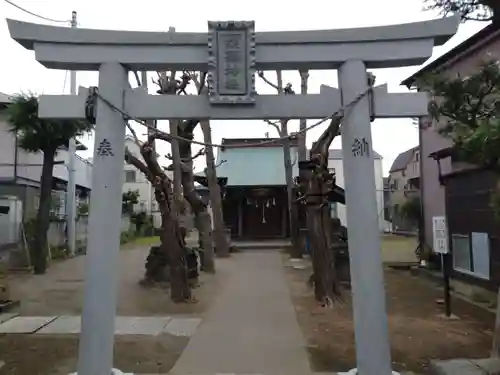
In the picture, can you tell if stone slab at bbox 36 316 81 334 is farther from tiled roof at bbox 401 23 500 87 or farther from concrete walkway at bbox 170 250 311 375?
tiled roof at bbox 401 23 500 87

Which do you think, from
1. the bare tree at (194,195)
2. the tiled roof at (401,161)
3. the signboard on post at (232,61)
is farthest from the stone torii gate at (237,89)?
the tiled roof at (401,161)

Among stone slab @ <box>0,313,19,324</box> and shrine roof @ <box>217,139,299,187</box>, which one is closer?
stone slab @ <box>0,313,19,324</box>

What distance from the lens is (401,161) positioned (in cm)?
5034

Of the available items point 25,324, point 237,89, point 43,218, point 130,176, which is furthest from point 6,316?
point 130,176

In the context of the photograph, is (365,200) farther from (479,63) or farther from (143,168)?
(143,168)

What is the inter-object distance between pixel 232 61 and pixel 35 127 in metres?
13.1

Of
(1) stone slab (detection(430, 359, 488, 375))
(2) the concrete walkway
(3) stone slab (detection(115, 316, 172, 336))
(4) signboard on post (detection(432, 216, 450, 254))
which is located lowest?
(2) the concrete walkway

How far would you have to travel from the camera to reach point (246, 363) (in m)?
7.12

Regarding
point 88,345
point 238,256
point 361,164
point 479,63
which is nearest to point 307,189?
point 479,63

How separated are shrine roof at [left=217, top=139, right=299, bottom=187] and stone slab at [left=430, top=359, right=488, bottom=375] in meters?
24.9

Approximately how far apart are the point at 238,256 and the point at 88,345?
1907 cm

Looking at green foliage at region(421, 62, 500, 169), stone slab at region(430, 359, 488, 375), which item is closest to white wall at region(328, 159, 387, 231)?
green foliage at region(421, 62, 500, 169)

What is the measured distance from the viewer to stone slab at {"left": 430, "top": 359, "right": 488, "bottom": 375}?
19.1 ft

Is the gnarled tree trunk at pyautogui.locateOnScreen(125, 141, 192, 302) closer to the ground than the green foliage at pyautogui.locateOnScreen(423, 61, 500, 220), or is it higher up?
closer to the ground
